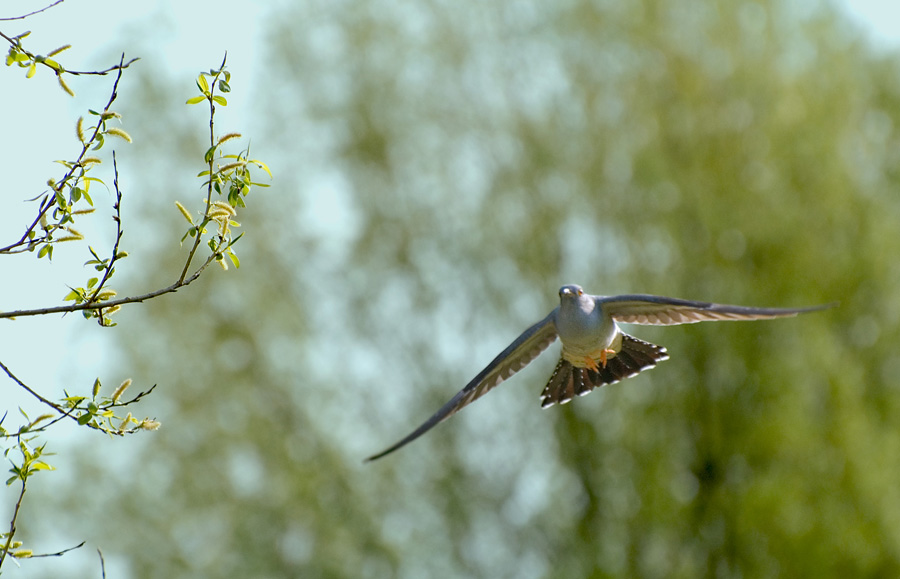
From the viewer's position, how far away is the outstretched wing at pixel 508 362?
5.39m

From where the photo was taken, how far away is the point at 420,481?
596 inches

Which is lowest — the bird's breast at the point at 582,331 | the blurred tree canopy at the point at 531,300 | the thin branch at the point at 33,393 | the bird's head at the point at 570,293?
the thin branch at the point at 33,393

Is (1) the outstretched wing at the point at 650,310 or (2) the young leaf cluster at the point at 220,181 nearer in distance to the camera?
(2) the young leaf cluster at the point at 220,181

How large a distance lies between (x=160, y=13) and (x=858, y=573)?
1324 cm

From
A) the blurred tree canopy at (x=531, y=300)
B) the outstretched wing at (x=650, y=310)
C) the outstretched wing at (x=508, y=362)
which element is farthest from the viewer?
the blurred tree canopy at (x=531, y=300)

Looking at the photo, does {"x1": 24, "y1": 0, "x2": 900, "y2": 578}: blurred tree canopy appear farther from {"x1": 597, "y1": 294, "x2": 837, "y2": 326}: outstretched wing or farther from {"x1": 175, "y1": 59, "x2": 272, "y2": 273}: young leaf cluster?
{"x1": 175, "y1": 59, "x2": 272, "y2": 273}: young leaf cluster

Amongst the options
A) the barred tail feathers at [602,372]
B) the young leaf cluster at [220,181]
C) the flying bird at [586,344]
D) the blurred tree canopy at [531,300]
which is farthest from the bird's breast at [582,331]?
the blurred tree canopy at [531,300]

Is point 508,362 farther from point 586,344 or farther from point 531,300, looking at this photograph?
point 531,300

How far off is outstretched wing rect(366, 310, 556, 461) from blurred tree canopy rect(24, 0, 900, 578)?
752 cm

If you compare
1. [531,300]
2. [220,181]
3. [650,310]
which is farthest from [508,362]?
[531,300]

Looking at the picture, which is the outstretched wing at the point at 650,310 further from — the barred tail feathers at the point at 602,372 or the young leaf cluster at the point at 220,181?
the young leaf cluster at the point at 220,181

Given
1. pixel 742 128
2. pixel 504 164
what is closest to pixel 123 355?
pixel 504 164

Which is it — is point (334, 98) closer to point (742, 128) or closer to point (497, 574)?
point (742, 128)

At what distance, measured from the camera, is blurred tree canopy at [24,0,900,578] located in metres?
13.6
